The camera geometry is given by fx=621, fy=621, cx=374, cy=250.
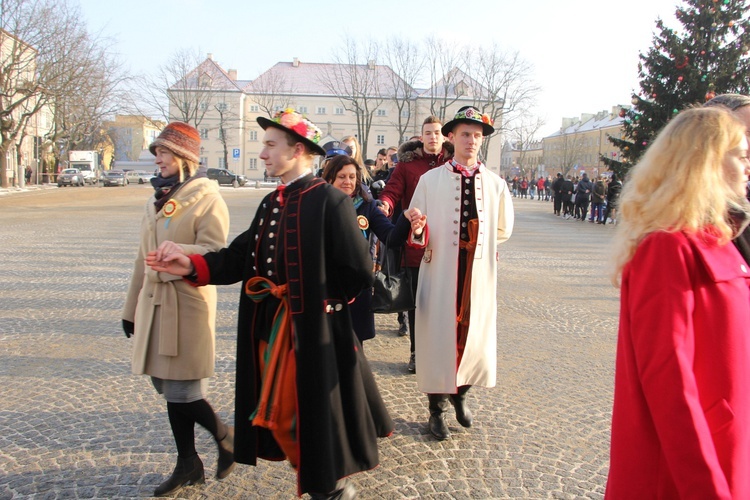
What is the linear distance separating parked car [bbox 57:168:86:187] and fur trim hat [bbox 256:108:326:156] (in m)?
53.6

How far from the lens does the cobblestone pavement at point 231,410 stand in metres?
3.45

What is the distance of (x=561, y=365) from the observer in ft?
18.9

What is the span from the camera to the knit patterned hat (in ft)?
10.6

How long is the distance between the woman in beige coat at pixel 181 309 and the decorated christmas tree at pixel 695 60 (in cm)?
1913

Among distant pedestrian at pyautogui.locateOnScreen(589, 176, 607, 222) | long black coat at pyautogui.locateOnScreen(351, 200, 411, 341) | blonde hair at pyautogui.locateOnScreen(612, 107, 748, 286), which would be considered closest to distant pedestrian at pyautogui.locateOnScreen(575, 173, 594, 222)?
distant pedestrian at pyautogui.locateOnScreen(589, 176, 607, 222)

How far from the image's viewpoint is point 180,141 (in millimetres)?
3283

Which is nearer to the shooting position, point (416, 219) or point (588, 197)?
point (416, 219)

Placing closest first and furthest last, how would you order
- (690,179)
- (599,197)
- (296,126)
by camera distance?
(690,179) → (296,126) → (599,197)

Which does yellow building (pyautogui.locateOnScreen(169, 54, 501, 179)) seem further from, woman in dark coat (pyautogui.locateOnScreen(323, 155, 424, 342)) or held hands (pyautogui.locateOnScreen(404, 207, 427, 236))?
held hands (pyautogui.locateOnScreen(404, 207, 427, 236))

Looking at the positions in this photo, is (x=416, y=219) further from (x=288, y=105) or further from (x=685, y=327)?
(x=288, y=105)

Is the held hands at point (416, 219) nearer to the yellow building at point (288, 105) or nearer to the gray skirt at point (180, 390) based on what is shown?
the gray skirt at point (180, 390)

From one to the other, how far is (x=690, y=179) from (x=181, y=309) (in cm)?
242

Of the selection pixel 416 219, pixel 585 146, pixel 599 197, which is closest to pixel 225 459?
pixel 416 219

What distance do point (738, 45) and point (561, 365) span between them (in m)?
18.4
